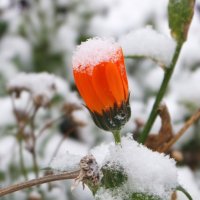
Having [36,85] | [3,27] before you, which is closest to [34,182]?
[36,85]

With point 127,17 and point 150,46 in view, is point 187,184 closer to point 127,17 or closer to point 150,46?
point 150,46

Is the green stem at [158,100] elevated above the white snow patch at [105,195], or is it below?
above

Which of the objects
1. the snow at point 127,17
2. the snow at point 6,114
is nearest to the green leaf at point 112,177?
the snow at point 6,114

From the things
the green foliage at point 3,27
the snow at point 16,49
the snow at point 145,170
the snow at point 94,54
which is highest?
the green foliage at point 3,27

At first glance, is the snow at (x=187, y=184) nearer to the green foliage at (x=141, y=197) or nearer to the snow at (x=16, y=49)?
the green foliage at (x=141, y=197)

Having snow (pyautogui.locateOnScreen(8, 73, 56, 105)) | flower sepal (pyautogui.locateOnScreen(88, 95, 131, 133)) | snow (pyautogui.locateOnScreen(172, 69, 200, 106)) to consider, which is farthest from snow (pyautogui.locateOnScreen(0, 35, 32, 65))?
flower sepal (pyautogui.locateOnScreen(88, 95, 131, 133))

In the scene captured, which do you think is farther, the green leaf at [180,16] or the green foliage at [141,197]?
the green leaf at [180,16]
